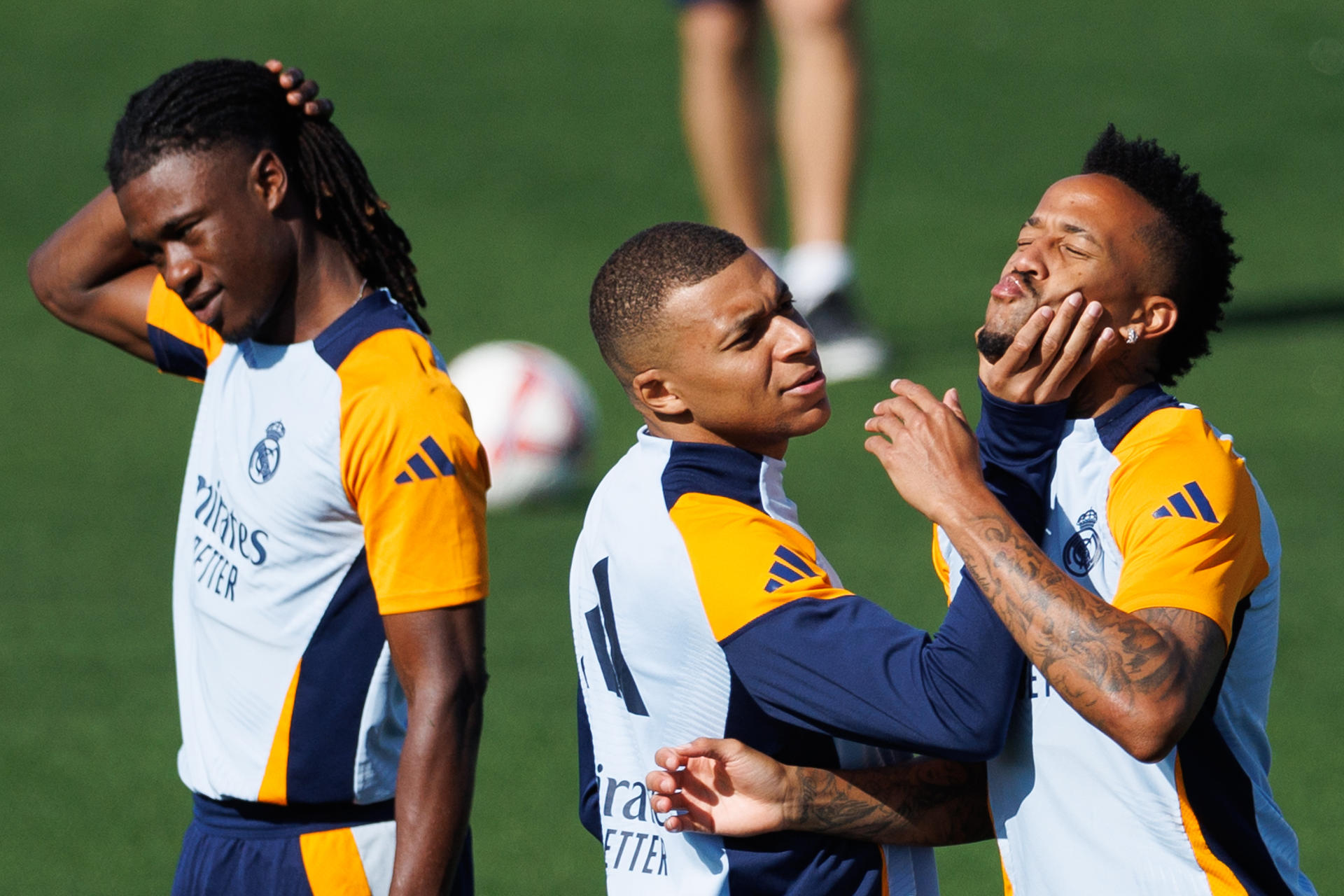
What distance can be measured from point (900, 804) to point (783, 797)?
8.2 inches

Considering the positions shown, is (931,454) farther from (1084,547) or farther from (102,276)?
(102,276)

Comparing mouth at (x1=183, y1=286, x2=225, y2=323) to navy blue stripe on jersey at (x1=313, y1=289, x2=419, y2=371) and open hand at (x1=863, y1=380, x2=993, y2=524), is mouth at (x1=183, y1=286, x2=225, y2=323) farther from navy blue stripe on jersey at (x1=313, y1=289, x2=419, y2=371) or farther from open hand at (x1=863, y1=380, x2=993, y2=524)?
open hand at (x1=863, y1=380, x2=993, y2=524)

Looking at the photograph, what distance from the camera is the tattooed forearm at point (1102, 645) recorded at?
7.95 ft

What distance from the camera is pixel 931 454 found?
Result: 2.61 meters

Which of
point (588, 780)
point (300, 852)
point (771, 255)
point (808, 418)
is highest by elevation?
point (771, 255)

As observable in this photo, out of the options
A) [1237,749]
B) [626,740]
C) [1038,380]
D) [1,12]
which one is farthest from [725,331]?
[1,12]

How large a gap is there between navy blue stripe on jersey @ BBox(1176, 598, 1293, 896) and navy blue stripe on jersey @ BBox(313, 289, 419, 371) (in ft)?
4.86

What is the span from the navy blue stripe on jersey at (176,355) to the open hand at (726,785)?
1.41 metres

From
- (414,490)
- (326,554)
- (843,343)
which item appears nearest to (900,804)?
(414,490)

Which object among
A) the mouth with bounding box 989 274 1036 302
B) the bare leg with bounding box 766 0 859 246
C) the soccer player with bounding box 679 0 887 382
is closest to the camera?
the mouth with bounding box 989 274 1036 302

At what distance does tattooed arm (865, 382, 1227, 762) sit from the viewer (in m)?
2.42

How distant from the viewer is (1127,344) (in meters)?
2.78

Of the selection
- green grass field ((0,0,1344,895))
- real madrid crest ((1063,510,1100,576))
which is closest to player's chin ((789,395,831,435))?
real madrid crest ((1063,510,1100,576))

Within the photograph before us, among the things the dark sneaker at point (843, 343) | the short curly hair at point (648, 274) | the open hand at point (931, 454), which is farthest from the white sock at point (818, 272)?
the open hand at point (931, 454)
